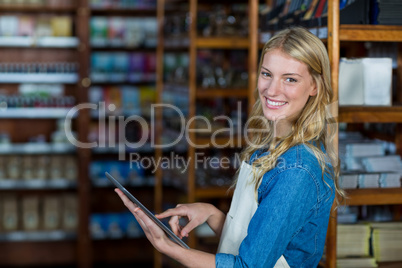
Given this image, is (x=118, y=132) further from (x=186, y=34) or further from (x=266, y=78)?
(x=266, y=78)

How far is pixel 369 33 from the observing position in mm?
2148

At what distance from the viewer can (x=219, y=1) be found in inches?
169

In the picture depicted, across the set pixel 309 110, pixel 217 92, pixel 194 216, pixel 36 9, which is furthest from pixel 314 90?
pixel 36 9

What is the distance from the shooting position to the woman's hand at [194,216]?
1877mm

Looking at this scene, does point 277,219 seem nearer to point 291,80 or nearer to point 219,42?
point 291,80

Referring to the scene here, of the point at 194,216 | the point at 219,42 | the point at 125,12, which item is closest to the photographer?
the point at 194,216

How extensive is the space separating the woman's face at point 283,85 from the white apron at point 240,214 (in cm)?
20

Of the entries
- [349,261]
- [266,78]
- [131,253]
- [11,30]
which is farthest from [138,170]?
[266,78]

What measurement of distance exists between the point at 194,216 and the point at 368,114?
0.77 metres

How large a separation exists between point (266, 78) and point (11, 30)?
379 centimetres

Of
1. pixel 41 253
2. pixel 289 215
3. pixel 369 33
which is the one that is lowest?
pixel 41 253

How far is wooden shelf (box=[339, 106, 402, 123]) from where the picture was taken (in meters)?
2.18

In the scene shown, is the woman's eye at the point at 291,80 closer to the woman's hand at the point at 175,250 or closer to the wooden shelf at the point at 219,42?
the woman's hand at the point at 175,250

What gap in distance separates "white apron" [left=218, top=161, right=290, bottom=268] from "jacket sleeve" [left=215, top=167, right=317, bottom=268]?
149 mm
